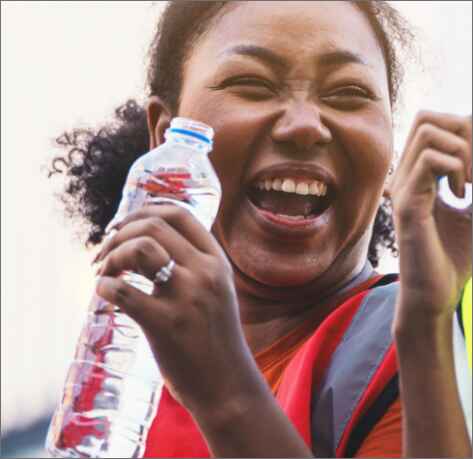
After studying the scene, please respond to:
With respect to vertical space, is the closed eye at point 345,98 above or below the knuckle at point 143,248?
above

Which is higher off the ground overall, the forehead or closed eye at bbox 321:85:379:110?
the forehead

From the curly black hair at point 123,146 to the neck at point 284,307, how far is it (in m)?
0.27

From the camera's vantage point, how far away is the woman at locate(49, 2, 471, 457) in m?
0.82

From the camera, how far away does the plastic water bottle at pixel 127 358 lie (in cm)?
104

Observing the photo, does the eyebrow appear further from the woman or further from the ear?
the ear

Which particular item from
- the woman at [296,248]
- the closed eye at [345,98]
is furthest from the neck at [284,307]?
the closed eye at [345,98]

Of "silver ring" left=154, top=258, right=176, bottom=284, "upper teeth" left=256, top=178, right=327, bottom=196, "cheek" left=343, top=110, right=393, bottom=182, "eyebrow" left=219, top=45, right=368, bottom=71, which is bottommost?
"silver ring" left=154, top=258, right=176, bottom=284

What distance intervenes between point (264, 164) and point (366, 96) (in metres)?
0.15

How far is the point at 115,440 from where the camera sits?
3.43ft

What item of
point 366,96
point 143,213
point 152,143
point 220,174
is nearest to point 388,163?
point 366,96

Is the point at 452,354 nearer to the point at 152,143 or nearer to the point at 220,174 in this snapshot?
the point at 220,174

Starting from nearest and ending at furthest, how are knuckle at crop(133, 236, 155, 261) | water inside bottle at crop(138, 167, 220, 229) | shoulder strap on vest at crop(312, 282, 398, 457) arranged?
knuckle at crop(133, 236, 155, 261), shoulder strap on vest at crop(312, 282, 398, 457), water inside bottle at crop(138, 167, 220, 229)

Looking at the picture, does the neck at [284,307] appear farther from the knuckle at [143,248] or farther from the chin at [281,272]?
the knuckle at [143,248]

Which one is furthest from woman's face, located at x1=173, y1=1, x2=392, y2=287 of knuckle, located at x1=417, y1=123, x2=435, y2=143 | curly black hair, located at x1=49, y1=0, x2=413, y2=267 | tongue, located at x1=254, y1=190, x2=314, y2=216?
knuckle, located at x1=417, y1=123, x2=435, y2=143
